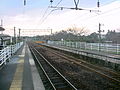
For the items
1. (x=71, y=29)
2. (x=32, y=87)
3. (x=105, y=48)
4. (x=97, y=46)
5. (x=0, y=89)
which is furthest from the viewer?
(x=71, y=29)

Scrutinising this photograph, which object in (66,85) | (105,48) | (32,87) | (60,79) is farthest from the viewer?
(105,48)

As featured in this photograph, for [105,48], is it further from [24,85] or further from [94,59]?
[24,85]

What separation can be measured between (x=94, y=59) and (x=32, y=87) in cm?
1243

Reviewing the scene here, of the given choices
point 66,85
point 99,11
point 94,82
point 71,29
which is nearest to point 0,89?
point 66,85

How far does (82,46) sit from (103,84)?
25695 mm

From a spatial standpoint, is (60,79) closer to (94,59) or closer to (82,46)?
(94,59)

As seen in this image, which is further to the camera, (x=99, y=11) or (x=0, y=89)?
(x=99, y=11)

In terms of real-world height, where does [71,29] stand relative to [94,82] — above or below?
above

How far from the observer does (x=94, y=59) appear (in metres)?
19.8

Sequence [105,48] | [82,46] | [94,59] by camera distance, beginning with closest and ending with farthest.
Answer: [94,59], [105,48], [82,46]

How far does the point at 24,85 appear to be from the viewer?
28.4 feet

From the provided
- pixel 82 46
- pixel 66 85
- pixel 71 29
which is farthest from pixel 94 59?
pixel 71 29

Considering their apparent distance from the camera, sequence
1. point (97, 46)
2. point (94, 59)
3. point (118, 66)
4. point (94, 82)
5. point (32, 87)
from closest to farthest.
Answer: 1. point (32, 87)
2. point (94, 82)
3. point (118, 66)
4. point (94, 59)
5. point (97, 46)

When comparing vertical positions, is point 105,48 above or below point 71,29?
below
